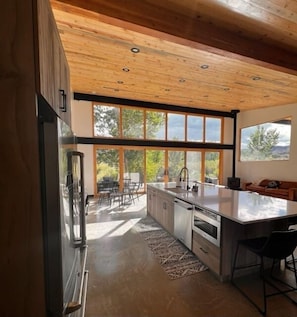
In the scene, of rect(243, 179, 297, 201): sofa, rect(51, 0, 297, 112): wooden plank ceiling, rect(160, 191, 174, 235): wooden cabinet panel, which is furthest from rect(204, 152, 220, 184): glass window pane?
rect(160, 191, 174, 235): wooden cabinet panel

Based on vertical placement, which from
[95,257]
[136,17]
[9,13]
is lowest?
[95,257]

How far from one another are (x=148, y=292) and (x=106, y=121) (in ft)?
19.9

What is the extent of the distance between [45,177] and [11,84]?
424 millimetres

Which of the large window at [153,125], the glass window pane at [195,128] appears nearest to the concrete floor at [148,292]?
the large window at [153,125]

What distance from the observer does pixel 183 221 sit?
3.09m

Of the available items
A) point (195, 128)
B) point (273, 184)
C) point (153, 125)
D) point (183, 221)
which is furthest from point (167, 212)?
point (195, 128)

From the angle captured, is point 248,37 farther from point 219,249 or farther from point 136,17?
point 219,249

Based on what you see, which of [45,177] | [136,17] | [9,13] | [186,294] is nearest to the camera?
[9,13]

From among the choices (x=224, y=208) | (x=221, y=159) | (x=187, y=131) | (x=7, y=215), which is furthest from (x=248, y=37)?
(x=221, y=159)

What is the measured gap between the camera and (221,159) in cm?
924

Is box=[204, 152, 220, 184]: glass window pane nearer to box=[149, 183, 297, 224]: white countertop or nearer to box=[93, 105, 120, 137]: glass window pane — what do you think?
box=[93, 105, 120, 137]: glass window pane

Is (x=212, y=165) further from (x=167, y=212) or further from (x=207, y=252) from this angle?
(x=207, y=252)

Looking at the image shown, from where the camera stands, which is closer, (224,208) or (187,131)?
(224,208)

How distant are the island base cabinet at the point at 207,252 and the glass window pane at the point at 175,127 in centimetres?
573
